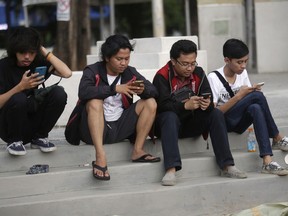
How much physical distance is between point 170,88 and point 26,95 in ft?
4.31

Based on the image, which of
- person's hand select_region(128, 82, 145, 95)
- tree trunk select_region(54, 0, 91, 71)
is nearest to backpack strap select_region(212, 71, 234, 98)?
person's hand select_region(128, 82, 145, 95)

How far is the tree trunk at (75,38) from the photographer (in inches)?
498

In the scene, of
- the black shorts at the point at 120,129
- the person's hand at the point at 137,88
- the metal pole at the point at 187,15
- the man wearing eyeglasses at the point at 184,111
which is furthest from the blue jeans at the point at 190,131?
the metal pole at the point at 187,15

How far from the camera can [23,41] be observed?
6105mm

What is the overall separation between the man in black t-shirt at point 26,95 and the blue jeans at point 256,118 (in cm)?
165

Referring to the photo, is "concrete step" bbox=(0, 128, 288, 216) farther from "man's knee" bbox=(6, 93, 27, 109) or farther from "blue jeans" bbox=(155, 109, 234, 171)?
"man's knee" bbox=(6, 93, 27, 109)

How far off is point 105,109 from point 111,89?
0.34m

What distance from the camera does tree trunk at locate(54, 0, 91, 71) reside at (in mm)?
12656

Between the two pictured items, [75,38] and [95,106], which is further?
[75,38]

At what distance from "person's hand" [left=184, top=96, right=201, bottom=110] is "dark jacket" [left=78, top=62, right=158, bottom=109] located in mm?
294

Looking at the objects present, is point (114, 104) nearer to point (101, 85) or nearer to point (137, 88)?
point (101, 85)

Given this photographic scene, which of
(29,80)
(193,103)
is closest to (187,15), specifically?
(193,103)

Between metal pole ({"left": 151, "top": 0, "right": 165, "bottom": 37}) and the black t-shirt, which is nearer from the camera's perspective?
the black t-shirt

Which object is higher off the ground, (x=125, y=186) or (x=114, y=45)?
(x=114, y=45)
